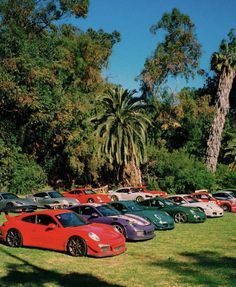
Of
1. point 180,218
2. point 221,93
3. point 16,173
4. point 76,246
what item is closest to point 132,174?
point 16,173

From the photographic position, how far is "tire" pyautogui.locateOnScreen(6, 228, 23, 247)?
14.8 m

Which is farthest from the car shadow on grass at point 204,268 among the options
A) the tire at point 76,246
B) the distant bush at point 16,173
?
the distant bush at point 16,173

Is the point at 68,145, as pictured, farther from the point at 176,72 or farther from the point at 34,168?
the point at 176,72

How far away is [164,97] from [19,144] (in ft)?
80.9

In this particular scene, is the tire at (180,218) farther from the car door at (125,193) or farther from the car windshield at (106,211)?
the car door at (125,193)

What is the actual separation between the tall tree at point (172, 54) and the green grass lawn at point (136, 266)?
4641 cm

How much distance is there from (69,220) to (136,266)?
3060 millimetres

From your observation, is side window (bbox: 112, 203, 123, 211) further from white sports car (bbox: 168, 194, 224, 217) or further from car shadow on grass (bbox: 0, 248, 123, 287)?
car shadow on grass (bbox: 0, 248, 123, 287)

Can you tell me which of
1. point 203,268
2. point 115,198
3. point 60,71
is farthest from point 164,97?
point 203,268

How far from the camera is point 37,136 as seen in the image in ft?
151

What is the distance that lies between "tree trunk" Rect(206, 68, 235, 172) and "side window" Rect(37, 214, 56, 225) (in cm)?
3819

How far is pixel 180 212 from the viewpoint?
22.6 meters

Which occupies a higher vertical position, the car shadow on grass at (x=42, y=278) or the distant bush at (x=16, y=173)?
the distant bush at (x=16, y=173)

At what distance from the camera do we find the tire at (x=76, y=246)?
526 inches
